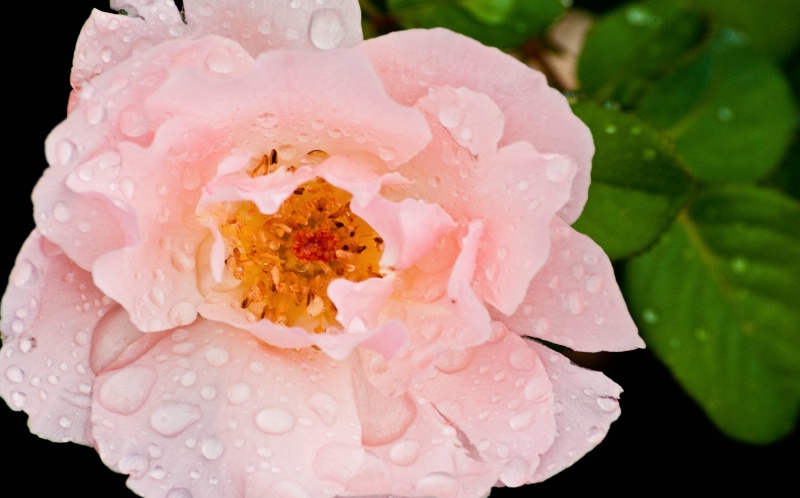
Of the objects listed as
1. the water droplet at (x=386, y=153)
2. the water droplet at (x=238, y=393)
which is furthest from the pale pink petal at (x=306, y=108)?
the water droplet at (x=238, y=393)

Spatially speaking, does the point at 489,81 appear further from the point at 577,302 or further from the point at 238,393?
the point at 238,393

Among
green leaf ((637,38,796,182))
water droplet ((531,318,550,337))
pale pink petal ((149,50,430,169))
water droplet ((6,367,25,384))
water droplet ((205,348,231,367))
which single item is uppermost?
pale pink petal ((149,50,430,169))

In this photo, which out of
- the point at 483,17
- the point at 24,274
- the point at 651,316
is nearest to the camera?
the point at 24,274

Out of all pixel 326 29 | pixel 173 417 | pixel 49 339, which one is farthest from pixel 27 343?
pixel 326 29

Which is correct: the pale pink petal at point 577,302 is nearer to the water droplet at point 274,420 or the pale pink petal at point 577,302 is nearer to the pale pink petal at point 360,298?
the pale pink petal at point 360,298

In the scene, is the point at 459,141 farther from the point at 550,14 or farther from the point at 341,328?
the point at 550,14

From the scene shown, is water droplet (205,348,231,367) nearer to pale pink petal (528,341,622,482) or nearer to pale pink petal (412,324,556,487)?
pale pink petal (412,324,556,487)

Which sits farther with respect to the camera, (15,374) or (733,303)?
(733,303)

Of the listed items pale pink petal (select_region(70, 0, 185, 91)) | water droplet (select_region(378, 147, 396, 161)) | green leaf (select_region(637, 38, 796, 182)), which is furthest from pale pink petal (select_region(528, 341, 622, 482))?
green leaf (select_region(637, 38, 796, 182))
